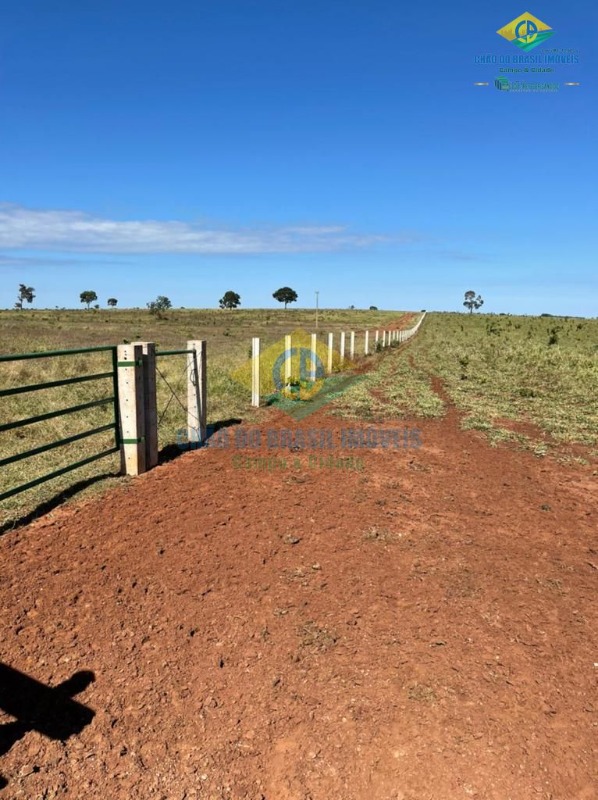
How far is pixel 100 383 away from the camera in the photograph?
12.9 m

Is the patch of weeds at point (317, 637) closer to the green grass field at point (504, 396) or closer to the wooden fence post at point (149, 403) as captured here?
the wooden fence post at point (149, 403)

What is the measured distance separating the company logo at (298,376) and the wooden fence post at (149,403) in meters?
3.89

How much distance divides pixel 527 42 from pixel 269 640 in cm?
1499

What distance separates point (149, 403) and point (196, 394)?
1478 millimetres

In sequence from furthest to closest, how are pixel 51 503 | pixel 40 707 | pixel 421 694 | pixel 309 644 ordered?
pixel 51 503 → pixel 309 644 → pixel 421 694 → pixel 40 707

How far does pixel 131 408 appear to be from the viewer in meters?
5.93

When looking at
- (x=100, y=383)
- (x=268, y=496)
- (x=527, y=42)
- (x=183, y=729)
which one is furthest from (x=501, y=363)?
(x=183, y=729)

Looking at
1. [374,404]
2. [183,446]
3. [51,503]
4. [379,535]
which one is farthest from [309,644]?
[374,404]

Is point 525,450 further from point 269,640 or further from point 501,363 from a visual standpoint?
point 501,363

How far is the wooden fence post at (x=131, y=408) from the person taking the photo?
5848mm

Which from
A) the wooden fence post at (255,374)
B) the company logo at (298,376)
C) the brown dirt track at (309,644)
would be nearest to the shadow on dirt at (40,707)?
the brown dirt track at (309,644)

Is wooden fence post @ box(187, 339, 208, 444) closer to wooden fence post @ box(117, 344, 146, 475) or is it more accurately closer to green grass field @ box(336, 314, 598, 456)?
wooden fence post @ box(117, 344, 146, 475)

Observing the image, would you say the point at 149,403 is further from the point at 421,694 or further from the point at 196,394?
the point at 421,694

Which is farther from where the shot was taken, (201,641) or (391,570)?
(391,570)
